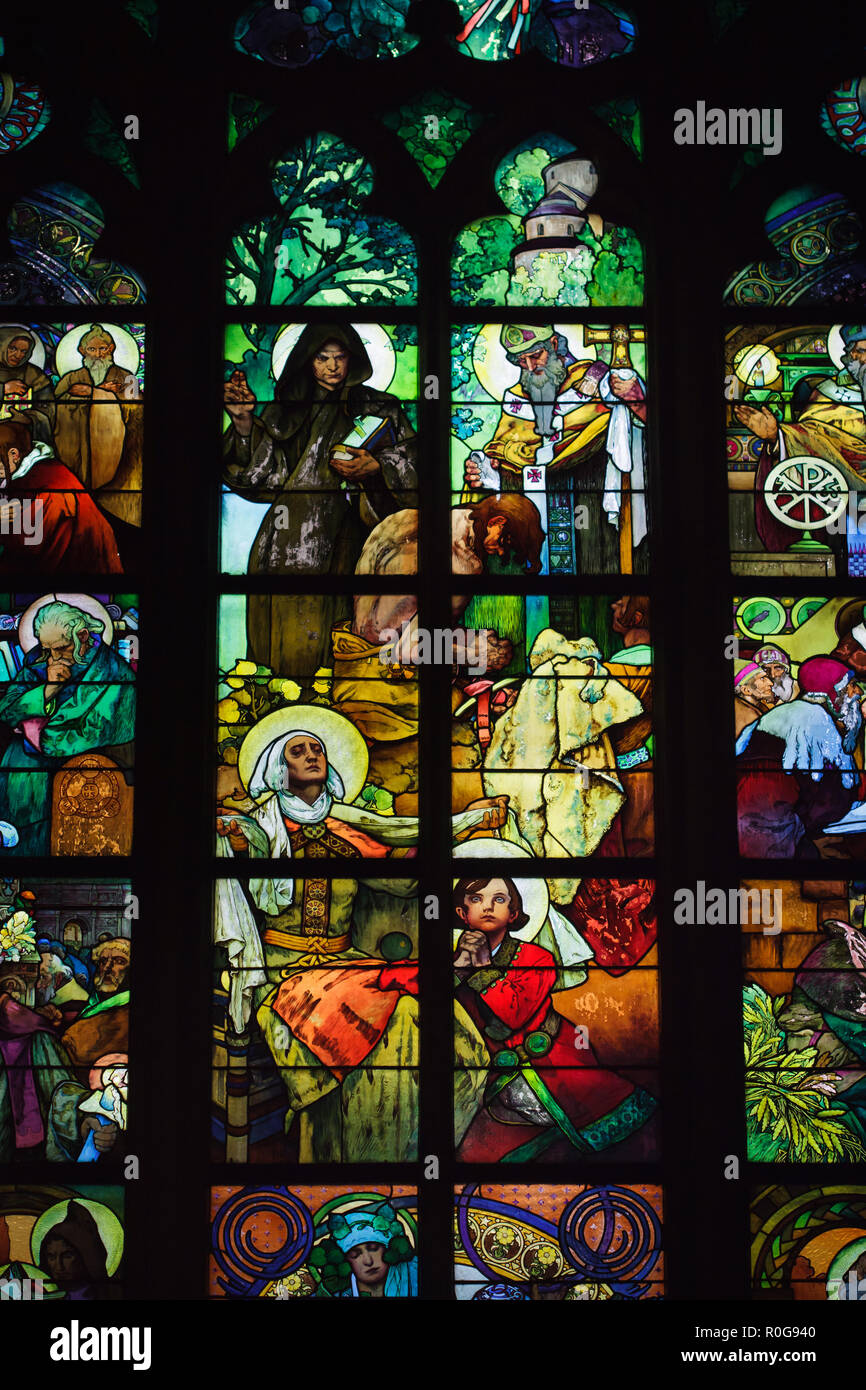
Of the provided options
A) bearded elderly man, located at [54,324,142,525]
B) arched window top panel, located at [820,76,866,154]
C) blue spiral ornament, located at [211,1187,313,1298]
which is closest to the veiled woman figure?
blue spiral ornament, located at [211,1187,313,1298]

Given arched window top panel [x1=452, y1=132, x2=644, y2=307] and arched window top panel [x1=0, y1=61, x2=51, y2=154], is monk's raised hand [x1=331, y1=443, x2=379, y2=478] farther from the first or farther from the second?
arched window top panel [x1=0, y1=61, x2=51, y2=154]

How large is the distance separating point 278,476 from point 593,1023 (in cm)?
205

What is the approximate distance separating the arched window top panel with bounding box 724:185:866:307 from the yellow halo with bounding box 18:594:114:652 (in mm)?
2355

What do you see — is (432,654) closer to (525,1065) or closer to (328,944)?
(328,944)

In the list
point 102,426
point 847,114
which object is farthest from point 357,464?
point 847,114

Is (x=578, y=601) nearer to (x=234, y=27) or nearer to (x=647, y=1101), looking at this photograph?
(x=647, y=1101)

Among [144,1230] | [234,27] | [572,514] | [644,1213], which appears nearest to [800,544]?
[572,514]

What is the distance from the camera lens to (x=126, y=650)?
486cm

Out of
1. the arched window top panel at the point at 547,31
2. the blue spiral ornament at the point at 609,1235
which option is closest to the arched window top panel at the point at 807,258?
the arched window top panel at the point at 547,31

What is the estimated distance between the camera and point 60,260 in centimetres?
511

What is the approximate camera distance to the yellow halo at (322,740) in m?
4.79

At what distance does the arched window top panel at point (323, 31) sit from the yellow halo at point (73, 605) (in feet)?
6.59

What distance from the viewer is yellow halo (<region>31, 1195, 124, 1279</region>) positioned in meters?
4.54

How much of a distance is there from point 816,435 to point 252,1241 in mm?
3164
